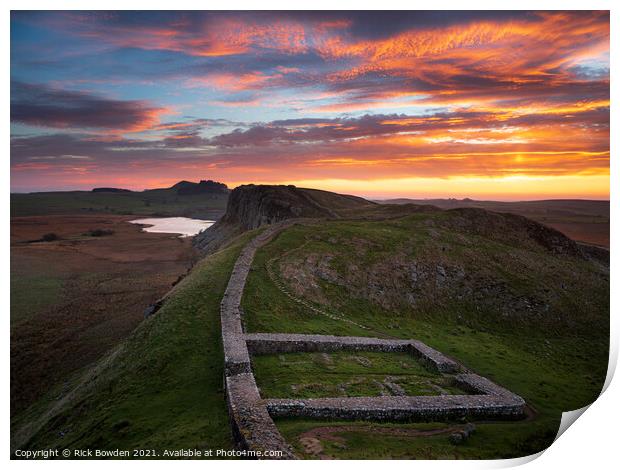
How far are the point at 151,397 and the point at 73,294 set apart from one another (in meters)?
35.4

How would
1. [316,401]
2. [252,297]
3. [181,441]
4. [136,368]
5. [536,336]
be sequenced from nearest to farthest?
[181,441], [316,401], [136,368], [252,297], [536,336]

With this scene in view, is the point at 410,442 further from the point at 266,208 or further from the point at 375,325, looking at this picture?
the point at 266,208

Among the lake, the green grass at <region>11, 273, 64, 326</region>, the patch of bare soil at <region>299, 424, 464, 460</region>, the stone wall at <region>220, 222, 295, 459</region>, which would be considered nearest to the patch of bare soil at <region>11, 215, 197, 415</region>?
the green grass at <region>11, 273, 64, 326</region>

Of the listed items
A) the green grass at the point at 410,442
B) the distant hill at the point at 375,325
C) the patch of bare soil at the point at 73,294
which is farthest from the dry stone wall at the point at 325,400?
the patch of bare soil at the point at 73,294

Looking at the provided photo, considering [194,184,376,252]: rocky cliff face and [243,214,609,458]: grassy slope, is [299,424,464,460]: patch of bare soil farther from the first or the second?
[194,184,376,252]: rocky cliff face

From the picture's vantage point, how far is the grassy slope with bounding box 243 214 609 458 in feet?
54.8

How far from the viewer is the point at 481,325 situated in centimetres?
3516

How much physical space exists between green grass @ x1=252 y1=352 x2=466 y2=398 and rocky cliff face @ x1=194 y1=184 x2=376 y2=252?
148 feet

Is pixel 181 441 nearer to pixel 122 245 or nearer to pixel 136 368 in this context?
pixel 136 368

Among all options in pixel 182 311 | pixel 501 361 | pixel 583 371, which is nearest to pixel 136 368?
pixel 182 311

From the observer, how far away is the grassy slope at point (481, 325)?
1670 centimetres
